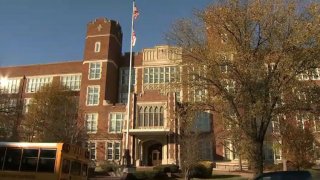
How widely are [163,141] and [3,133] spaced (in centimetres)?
1968

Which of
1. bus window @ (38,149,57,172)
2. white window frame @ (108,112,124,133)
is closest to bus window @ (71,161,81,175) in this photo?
bus window @ (38,149,57,172)

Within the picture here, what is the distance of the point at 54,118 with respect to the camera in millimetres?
49219

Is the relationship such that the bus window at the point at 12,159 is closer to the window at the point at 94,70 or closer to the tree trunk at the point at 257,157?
the tree trunk at the point at 257,157

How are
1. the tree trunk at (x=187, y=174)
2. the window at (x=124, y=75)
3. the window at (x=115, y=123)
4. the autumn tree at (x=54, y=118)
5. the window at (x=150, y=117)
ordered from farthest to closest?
1. the window at (x=124, y=75)
2. the window at (x=115, y=123)
3. the window at (x=150, y=117)
4. the autumn tree at (x=54, y=118)
5. the tree trunk at (x=187, y=174)

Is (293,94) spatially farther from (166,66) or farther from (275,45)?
(166,66)

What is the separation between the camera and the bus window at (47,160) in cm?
1806

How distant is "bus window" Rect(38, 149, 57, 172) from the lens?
18062mm

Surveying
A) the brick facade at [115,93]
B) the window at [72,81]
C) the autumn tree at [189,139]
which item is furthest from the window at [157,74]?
the autumn tree at [189,139]

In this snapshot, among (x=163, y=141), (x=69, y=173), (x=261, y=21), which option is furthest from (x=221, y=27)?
(x=163, y=141)

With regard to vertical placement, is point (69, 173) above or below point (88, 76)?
below

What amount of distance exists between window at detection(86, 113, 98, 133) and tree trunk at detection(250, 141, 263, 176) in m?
35.0

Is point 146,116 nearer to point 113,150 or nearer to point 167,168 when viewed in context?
point 113,150

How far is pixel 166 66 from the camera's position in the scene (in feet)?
190

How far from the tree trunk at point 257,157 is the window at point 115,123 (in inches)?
1291
